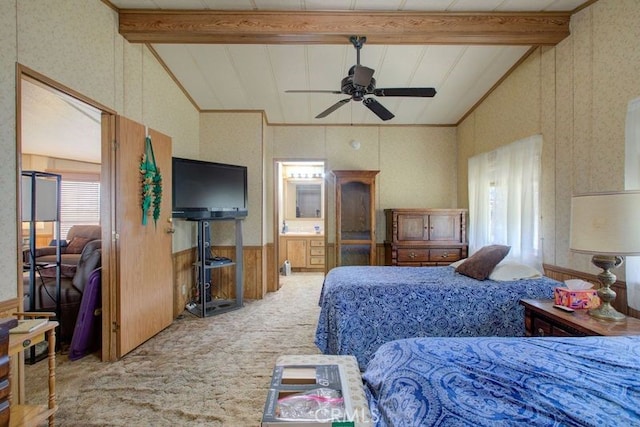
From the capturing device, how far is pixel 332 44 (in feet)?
8.87

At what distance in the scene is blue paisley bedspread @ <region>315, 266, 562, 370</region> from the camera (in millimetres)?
2260

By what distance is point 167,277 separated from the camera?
10.4 feet

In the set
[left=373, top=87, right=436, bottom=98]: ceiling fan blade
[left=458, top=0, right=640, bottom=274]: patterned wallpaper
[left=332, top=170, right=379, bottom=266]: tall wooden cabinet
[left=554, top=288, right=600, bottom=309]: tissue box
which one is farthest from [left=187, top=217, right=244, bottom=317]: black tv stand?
[left=458, top=0, right=640, bottom=274]: patterned wallpaper

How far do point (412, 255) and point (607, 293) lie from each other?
2321mm

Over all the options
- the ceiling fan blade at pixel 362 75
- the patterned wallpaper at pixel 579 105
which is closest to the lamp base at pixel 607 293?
the patterned wallpaper at pixel 579 105

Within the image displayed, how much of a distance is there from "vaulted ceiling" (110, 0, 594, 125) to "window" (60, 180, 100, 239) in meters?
3.92

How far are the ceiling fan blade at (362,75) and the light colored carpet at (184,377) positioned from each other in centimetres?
240

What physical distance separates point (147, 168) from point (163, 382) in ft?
6.23

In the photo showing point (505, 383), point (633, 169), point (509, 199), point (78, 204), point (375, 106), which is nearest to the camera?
point (505, 383)

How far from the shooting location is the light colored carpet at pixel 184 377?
183cm

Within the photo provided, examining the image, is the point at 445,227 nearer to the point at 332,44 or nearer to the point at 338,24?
the point at 332,44

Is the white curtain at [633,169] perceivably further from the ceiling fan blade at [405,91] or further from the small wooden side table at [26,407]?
the small wooden side table at [26,407]

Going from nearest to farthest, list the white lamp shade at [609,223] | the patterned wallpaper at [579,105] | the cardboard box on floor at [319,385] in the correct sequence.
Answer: the cardboard box on floor at [319,385]
the white lamp shade at [609,223]
the patterned wallpaper at [579,105]

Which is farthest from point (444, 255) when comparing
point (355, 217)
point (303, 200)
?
point (303, 200)
